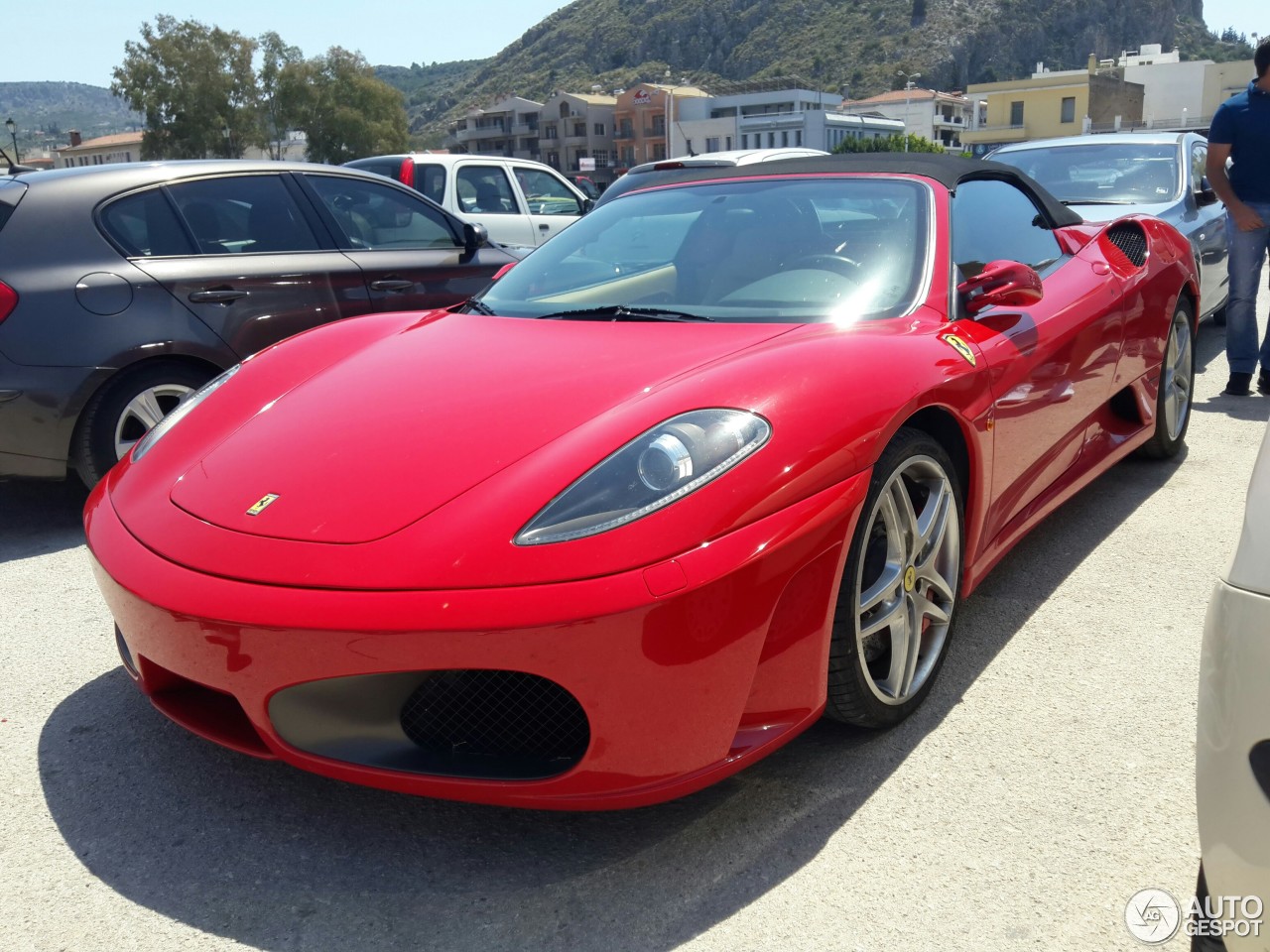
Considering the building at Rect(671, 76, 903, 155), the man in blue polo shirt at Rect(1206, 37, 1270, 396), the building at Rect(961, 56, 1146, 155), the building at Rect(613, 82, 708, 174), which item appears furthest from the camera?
the building at Rect(613, 82, 708, 174)

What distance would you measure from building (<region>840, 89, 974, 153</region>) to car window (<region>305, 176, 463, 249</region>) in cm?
10476

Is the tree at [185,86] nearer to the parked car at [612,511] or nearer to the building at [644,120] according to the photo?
the building at [644,120]

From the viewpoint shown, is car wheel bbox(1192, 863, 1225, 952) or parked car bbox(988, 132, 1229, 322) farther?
parked car bbox(988, 132, 1229, 322)

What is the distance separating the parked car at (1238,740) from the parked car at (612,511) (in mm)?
738

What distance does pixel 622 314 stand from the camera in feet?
9.22

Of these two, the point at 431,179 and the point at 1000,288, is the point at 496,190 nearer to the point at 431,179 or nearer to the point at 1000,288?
the point at 431,179

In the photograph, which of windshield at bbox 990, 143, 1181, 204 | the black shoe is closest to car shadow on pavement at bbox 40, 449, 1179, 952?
the black shoe

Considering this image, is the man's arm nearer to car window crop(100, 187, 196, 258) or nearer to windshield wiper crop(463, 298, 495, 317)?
windshield wiper crop(463, 298, 495, 317)

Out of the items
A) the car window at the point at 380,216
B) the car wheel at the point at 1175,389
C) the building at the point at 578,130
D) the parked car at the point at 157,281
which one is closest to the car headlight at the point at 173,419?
the parked car at the point at 157,281

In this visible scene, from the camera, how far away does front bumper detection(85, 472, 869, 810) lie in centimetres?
179

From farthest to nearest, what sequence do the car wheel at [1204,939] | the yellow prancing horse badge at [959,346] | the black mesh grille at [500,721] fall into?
the yellow prancing horse badge at [959,346] < the black mesh grille at [500,721] < the car wheel at [1204,939]

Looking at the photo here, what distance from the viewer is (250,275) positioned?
4664 mm

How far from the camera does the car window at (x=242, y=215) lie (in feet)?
15.2

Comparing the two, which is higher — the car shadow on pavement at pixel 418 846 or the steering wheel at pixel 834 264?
the steering wheel at pixel 834 264
